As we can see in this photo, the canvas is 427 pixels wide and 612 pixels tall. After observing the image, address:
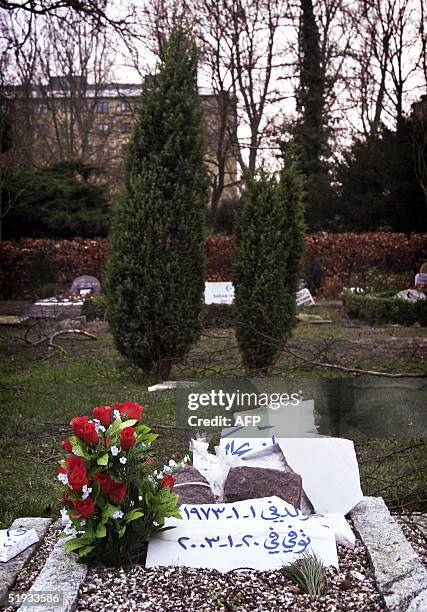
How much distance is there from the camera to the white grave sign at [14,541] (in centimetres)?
303

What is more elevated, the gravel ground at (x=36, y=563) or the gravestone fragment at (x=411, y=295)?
the gravel ground at (x=36, y=563)

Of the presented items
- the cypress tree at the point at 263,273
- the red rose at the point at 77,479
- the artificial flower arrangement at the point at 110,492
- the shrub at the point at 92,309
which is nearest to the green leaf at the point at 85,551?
the artificial flower arrangement at the point at 110,492

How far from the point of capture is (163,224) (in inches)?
313

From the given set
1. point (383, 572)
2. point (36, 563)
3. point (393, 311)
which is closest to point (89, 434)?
point (36, 563)

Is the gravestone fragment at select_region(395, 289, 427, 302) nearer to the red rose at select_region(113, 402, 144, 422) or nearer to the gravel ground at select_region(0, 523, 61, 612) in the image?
the gravel ground at select_region(0, 523, 61, 612)

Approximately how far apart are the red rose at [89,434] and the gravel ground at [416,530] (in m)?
1.50

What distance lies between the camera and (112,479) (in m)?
2.74

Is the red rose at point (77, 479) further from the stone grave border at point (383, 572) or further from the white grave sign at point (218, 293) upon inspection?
the white grave sign at point (218, 293)

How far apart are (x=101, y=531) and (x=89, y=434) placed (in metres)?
0.35

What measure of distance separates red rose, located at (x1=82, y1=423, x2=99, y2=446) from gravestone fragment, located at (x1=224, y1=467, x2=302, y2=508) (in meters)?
0.79

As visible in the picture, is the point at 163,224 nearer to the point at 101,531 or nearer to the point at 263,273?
the point at 263,273

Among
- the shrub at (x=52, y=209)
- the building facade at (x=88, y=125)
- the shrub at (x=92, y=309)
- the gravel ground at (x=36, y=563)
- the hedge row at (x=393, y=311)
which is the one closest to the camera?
the gravel ground at (x=36, y=563)

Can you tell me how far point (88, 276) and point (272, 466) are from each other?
1504 cm

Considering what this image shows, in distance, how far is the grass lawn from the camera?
4.50 m
